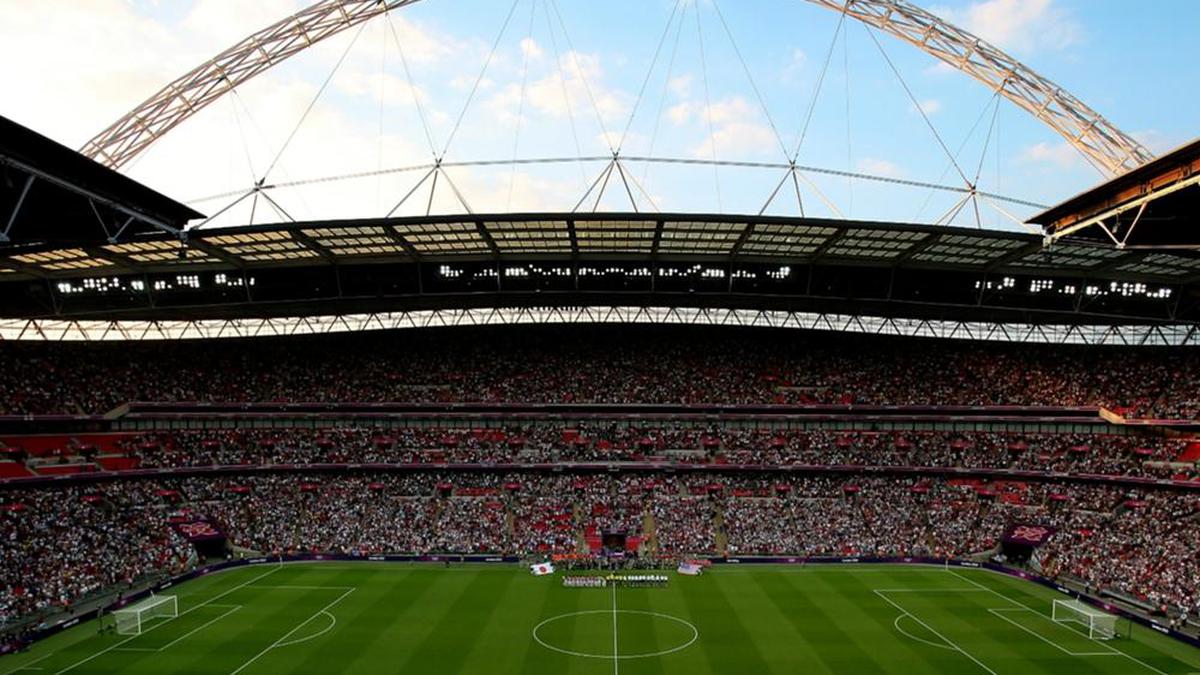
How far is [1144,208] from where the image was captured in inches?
1109

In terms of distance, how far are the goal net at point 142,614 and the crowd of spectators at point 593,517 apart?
6006 millimetres

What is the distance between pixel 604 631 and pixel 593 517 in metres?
19.3

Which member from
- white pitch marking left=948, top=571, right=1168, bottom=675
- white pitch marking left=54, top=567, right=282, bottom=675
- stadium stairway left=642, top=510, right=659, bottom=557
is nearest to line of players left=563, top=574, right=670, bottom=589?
stadium stairway left=642, top=510, right=659, bottom=557

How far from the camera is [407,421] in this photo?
6225cm

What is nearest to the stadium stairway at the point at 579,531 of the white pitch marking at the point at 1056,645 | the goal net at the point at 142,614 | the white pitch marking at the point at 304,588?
the white pitch marking at the point at 304,588

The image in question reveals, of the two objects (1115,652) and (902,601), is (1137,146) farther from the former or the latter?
(902,601)

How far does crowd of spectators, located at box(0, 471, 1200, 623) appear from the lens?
43.5 meters

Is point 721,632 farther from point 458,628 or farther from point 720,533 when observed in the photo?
point 720,533

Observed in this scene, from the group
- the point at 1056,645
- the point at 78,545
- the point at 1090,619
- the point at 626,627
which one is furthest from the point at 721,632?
the point at 78,545

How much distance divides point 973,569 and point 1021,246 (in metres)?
19.9

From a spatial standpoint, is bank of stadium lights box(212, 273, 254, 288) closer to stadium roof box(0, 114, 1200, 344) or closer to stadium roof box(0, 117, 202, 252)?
stadium roof box(0, 114, 1200, 344)

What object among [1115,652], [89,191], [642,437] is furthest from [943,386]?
[89,191]

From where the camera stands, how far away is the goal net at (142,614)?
3347cm

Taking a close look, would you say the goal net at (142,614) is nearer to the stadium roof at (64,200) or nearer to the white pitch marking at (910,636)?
the stadium roof at (64,200)
